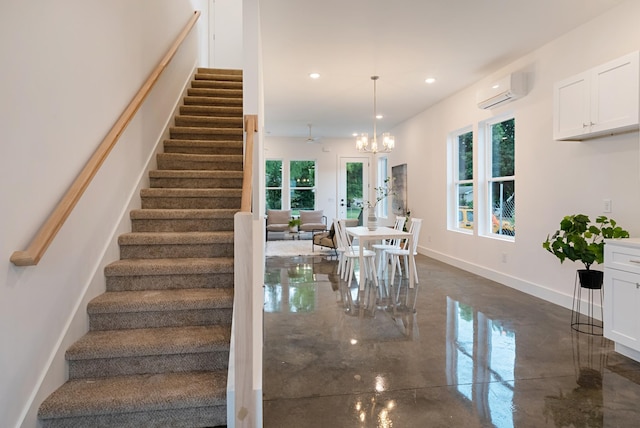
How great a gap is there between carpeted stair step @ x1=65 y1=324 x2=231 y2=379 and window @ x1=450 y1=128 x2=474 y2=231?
15.8 ft

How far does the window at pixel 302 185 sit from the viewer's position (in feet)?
34.6

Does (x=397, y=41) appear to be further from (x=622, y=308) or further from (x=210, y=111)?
(x=622, y=308)

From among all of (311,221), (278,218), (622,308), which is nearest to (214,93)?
(622,308)

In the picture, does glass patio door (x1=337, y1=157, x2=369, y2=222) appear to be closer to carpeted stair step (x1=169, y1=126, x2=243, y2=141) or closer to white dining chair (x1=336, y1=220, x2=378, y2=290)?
white dining chair (x1=336, y1=220, x2=378, y2=290)

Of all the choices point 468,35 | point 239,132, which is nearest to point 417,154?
point 468,35

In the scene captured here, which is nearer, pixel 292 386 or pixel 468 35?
pixel 292 386

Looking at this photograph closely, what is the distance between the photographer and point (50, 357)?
1.86 meters

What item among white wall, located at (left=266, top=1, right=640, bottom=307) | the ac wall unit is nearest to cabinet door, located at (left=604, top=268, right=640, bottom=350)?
white wall, located at (left=266, top=1, right=640, bottom=307)

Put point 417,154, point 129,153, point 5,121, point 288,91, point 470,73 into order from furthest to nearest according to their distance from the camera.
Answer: point 417,154 → point 288,91 → point 470,73 → point 129,153 → point 5,121

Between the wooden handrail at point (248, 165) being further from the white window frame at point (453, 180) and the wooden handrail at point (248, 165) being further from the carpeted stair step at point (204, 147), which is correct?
the white window frame at point (453, 180)

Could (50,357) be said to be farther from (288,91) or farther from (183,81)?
(288,91)

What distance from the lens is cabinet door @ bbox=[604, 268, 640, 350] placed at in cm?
253

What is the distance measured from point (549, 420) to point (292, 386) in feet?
4.70

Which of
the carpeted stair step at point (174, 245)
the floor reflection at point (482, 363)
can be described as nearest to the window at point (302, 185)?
the floor reflection at point (482, 363)
